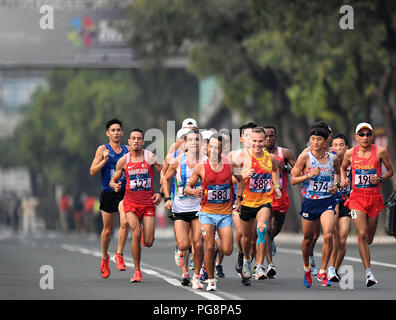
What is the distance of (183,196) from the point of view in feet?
56.5

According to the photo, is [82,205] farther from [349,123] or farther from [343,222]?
[343,222]

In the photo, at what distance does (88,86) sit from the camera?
236 feet

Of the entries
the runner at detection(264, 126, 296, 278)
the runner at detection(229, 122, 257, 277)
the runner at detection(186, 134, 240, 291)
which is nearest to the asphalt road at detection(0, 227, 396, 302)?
the runner at detection(229, 122, 257, 277)

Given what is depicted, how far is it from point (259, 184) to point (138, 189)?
1651 mm

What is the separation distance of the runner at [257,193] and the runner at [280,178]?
2.97 feet

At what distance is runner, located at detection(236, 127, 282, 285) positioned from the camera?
56.4 ft

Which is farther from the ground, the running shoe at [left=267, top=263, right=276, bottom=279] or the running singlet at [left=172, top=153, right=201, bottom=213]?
the running singlet at [left=172, top=153, right=201, bottom=213]

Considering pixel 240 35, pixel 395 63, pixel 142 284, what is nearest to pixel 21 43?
pixel 240 35

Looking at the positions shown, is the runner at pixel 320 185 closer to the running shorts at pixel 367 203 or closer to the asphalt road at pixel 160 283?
the running shorts at pixel 367 203

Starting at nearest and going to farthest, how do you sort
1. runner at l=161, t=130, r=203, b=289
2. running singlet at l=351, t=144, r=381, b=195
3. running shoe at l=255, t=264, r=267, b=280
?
runner at l=161, t=130, r=203, b=289
running singlet at l=351, t=144, r=381, b=195
running shoe at l=255, t=264, r=267, b=280

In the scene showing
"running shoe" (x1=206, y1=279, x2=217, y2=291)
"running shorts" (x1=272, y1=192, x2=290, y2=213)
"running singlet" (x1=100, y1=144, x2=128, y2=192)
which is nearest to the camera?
"running shoe" (x1=206, y1=279, x2=217, y2=291)

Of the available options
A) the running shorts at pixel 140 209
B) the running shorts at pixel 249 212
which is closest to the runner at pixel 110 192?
the running shorts at pixel 140 209

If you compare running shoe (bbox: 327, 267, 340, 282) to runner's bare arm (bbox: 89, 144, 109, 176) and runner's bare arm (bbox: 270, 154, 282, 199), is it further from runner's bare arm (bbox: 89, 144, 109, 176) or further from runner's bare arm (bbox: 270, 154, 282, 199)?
runner's bare arm (bbox: 89, 144, 109, 176)

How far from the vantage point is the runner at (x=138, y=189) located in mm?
17875
